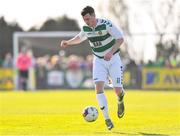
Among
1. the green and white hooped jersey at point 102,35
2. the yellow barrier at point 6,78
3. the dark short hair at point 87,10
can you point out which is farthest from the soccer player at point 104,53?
the yellow barrier at point 6,78

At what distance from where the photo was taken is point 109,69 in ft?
52.3

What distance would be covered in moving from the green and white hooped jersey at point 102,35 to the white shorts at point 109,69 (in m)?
0.18

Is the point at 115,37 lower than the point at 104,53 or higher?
higher

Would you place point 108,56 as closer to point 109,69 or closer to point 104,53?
point 104,53

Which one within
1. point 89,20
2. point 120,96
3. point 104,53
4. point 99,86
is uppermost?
point 89,20

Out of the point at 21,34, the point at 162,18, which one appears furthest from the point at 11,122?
the point at 162,18

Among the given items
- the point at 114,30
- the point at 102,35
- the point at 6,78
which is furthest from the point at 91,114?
the point at 6,78

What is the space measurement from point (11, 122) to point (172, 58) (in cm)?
3133

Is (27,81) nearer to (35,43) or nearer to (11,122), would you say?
(35,43)

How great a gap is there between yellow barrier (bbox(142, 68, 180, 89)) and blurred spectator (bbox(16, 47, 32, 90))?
23.0 feet

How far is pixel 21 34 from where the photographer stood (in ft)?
172

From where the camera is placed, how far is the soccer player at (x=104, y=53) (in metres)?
15.5

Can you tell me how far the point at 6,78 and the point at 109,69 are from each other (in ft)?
102

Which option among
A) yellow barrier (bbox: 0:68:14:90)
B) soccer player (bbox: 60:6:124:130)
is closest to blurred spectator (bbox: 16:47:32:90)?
yellow barrier (bbox: 0:68:14:90)
